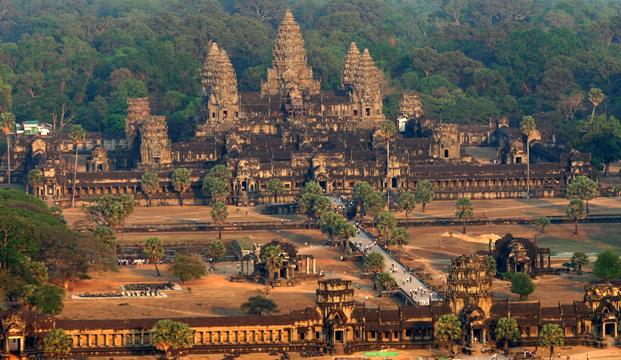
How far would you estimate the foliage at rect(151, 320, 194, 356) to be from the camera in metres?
174

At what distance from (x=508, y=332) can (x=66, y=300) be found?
40594 mm

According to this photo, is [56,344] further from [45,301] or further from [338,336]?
[338,336]

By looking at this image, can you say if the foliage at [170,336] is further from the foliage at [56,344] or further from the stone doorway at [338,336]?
the stone doorway at [338,336]

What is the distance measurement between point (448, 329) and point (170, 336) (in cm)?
2257

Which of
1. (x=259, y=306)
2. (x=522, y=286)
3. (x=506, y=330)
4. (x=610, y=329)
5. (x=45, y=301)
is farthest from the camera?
(x=522, y=286)

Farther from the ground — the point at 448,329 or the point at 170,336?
the point at 448,329

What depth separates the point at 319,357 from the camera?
178 m

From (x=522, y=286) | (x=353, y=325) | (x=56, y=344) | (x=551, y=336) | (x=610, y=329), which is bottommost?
(x=56, y=344)

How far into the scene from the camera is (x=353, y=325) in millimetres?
180875

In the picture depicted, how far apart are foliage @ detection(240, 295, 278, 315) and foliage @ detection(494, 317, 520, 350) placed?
2113cm

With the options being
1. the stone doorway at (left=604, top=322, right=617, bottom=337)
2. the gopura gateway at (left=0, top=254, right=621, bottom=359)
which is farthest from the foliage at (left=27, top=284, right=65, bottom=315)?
the stone doorway at (left=604, top=322, right=617, bottom=337)

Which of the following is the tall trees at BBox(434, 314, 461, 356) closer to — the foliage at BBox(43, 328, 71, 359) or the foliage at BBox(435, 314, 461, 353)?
the foliage at BBox(435, 314, 461, 353)

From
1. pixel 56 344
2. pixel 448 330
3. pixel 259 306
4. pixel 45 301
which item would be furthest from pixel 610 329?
pixel 45 301

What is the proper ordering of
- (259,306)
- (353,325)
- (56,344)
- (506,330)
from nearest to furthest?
(56,344), (506,330), (353,325), (259,306)
